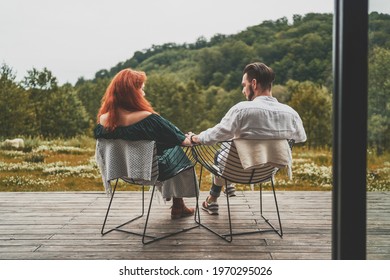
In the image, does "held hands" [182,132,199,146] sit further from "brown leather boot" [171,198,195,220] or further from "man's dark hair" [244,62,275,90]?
"brown leather boot" [171,198,195,220]

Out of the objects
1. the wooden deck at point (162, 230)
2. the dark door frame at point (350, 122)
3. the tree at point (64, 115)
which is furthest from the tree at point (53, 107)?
the dark door frame at point (350, 122)

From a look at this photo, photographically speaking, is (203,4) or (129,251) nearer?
(129,251)

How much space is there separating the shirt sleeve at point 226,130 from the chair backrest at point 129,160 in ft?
1.16

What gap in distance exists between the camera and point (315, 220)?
3.37 m

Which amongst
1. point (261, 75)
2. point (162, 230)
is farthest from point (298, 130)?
point (162, 230)

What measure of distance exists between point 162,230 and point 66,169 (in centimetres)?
290

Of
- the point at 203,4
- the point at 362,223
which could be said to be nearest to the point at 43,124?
the point at 203,4

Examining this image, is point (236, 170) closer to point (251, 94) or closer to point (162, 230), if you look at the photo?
point (251, 94)

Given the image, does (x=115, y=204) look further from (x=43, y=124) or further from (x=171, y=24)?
(x=171, y=24)

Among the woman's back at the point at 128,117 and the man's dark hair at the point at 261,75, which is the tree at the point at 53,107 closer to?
the woman's back at the point at 128,117

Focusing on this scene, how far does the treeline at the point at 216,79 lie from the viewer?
18.8 ft

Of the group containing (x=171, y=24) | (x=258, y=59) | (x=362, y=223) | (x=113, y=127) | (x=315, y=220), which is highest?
(x=171, y=24)
